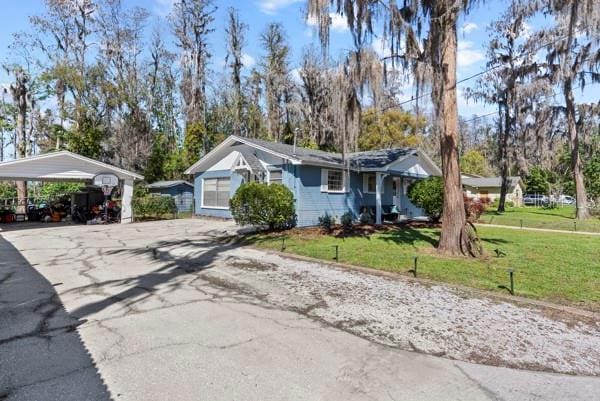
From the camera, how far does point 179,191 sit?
2159 centimetres

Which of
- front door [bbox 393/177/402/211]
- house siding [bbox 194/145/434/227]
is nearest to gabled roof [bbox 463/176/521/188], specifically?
front door [bbox 393/177/402/211]

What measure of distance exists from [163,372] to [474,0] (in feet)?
28.7

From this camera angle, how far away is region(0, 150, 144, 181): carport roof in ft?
45.0

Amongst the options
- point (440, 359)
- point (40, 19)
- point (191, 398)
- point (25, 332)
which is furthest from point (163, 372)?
point (40, 19)

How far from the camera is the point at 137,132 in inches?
1070

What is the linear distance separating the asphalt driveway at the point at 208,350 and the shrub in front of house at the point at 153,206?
12.4 meters

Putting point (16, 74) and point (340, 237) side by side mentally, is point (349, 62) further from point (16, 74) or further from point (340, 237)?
point (16, 74)

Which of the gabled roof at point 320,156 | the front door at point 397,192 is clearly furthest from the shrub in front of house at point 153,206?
the front door at point 397,192

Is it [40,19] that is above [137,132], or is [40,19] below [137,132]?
above

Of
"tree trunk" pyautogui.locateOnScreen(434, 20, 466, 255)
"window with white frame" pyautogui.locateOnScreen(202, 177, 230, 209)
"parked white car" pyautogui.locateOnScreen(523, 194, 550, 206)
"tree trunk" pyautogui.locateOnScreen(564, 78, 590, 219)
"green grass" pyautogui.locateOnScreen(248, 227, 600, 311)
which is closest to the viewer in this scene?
"green grass" pyautogui.locateOnScreen(248, 227, 600, 311)

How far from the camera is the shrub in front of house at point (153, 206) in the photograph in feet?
60.3

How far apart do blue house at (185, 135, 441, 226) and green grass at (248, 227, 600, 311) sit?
276 centimetres

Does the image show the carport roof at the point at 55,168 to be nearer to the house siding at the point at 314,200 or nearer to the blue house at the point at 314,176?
the blue house at the point at 314,176

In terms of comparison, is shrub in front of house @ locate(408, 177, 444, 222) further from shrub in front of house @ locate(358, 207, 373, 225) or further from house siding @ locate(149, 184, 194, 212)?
house siding @ locate(149, 184, 194, 212)
